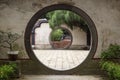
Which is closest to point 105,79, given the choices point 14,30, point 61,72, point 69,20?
point 61,72

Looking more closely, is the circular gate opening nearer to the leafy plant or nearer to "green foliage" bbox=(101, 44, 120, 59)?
"green foliage" bbox=(101, 44, 120, 59)

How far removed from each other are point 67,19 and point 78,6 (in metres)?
12.6

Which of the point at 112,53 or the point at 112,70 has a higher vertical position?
the point at 112,53

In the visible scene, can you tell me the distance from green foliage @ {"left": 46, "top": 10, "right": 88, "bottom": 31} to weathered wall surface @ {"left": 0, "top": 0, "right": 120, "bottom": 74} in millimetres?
11665

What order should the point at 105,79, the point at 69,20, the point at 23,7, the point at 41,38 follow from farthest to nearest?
the point at 41,38 < the point at 69,20 < the point at 23,7 < the point at 105,79

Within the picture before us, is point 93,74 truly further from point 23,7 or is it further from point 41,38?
point 41,38

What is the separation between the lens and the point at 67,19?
2312 centimetres

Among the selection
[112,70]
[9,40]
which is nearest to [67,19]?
[9,40]

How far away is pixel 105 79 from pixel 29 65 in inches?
102

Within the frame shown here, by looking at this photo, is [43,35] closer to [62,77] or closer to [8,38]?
[8,38]

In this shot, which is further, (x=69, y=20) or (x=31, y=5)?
(x=69, y=20)

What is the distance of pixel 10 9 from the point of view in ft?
34.5

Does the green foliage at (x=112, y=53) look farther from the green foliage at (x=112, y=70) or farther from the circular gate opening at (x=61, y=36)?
the circular gate opening at (x=61, y=36)

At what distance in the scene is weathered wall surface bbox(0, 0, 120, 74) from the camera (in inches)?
413
